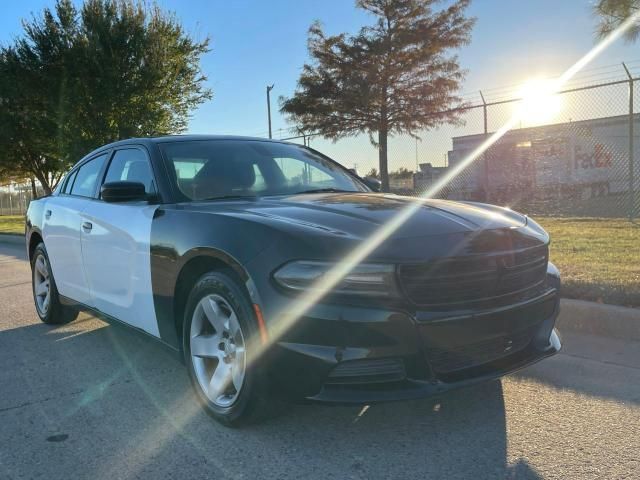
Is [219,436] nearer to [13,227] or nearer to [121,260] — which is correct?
[121,260]

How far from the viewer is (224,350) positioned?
2.91 meters

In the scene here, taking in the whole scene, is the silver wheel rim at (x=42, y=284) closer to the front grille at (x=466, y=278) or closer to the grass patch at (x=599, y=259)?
the front grille at (x=466, y=278)

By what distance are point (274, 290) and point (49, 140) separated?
64.8 feet

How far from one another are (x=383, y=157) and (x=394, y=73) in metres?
2.37

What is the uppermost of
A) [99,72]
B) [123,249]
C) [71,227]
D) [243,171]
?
[99,72]

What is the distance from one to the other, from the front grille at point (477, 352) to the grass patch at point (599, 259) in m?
2.17

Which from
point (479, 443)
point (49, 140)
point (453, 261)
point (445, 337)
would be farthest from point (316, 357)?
point (49, 140)

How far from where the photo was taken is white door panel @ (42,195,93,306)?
171 inches

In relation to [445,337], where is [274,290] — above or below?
above

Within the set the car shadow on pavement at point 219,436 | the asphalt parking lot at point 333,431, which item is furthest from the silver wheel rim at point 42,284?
the car shadow on pavement at point 219,436

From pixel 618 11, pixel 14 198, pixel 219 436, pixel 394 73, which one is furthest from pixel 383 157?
pixel 14 198

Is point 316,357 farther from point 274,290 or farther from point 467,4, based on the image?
point 467,4

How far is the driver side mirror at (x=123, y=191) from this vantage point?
3.43 metres

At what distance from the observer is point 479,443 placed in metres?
2.64
